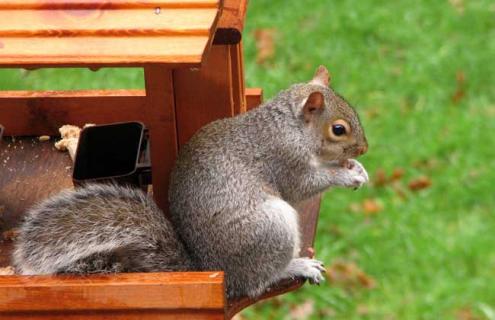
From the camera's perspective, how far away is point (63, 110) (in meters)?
3.22

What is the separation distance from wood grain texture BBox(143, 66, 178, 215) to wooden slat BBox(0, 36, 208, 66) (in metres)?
0.31

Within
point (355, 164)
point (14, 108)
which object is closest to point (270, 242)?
point (355, 164)

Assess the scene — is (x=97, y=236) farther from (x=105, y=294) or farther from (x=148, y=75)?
(x=148, y=75)

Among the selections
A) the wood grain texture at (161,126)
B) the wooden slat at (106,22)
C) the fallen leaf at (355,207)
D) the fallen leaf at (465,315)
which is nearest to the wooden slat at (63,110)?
the wood grain texture at (161,126)

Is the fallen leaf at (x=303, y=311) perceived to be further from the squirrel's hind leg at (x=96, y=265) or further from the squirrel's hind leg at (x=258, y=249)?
the squirrel's hind leg at (x=96, y=265)

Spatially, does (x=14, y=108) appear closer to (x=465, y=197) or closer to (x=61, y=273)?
(x=61, y=273)

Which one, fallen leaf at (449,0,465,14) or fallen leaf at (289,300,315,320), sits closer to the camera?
fallen leaf at (289,300,315,320)

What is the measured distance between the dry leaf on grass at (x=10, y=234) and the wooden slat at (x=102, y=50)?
707 mm

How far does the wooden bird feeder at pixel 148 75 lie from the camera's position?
85.5 inches

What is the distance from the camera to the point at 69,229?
2.46m

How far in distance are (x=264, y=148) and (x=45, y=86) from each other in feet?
9.20

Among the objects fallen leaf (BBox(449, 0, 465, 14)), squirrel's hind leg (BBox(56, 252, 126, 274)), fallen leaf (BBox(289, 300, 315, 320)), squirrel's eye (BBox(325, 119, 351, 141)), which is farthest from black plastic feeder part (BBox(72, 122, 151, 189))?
fallen leaf (BBox(449, 0, 465, 14))

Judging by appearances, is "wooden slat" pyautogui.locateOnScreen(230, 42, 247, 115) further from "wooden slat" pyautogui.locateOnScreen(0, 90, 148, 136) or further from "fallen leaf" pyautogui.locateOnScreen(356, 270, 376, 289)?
"fallen leaf" pyautogui.locateOnScreen(356, 270, 376, 289)

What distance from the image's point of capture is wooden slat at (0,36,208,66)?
7.04 feet
